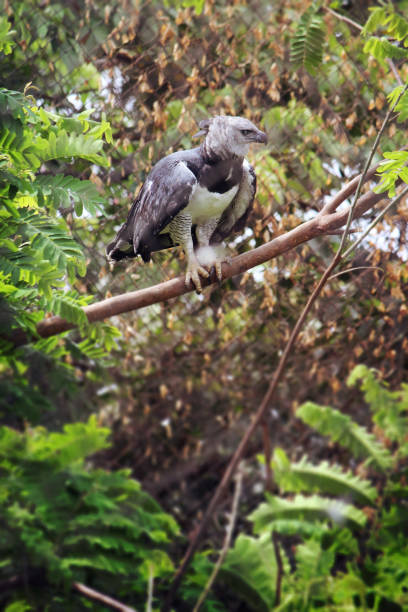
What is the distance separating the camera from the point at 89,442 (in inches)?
105

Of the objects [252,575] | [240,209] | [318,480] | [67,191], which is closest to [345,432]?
[318,480]

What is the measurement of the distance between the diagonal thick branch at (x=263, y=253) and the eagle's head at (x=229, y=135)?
0.78 feet

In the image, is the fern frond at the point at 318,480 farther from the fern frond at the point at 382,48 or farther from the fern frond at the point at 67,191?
the fern frond at the point at 382,48

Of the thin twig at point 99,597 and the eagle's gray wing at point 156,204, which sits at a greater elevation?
the eagle's gray wing at point 156,204

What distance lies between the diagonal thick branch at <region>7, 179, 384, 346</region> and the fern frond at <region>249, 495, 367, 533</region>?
166 centimetres

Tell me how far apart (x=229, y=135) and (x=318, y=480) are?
205 cm

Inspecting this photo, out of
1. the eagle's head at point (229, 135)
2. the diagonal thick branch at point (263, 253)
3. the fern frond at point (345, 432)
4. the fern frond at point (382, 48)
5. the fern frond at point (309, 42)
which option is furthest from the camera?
the fern frond at point (345, 432)

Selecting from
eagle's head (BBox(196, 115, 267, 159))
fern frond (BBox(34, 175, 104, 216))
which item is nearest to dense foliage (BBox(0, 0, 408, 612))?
fern frond (BBox(34, 175, 104, 216))

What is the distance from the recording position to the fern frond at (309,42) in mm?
1542

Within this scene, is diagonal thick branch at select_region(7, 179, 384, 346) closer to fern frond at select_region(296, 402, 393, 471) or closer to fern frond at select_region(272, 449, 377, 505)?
fern frond at select_region(296, 402, 393, 471)

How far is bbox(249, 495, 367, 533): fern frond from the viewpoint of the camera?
2834 mm

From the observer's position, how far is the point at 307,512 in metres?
2.88

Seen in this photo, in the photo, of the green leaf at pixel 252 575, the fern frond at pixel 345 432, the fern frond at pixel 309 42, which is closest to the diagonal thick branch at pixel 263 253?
the fern frond at pixel 309 42

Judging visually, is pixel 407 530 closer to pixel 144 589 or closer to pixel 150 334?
pixel 144 589
